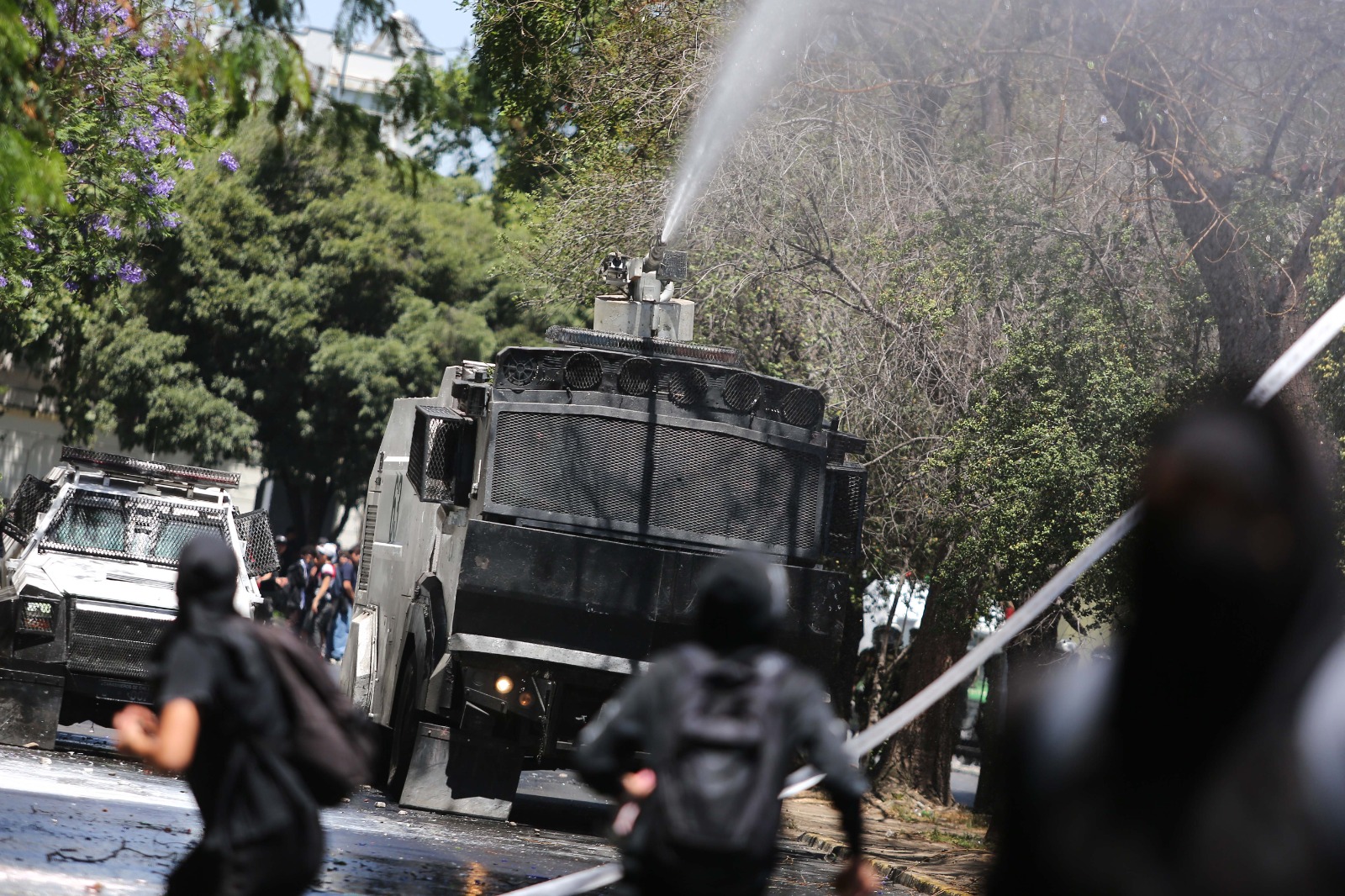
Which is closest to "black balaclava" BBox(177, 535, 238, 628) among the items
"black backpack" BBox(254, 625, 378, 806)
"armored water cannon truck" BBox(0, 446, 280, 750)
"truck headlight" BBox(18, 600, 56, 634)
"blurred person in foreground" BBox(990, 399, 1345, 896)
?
"black backpack" BBox(254, 625, 378, 806)

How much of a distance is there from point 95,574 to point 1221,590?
12.3 meters

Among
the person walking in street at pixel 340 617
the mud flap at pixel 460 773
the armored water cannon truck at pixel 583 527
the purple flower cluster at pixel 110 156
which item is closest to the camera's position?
the armored water cannon truck at pixel 583 527

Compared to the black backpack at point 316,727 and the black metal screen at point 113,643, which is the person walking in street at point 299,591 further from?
the black backpack at point 316,727

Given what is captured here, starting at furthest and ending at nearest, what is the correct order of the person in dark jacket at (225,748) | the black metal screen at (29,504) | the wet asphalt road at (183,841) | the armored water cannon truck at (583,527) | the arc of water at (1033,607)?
the black metal screen at (29,504), the armored water cannon truck at (583,527), the wet asphalt road at (183,841), the arc of water at (1033,607), the person in dark jacket at (225,748)

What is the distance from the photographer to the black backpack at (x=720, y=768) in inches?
170

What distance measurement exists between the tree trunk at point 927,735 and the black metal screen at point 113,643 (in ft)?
23.0

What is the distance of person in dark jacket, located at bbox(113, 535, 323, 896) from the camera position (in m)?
4.61

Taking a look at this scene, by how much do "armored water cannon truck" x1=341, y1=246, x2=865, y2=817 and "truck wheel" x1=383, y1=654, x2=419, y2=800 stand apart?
0.05 meters

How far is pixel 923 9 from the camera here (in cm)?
1352

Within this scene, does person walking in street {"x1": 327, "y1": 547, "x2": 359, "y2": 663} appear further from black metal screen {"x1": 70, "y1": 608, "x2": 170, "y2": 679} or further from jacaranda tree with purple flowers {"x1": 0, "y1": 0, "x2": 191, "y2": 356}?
black metal screen {"x1": 70, "y1": 608, "x2": 170, "y2": 679}

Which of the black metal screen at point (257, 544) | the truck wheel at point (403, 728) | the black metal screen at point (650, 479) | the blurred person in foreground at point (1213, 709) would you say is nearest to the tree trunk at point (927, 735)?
the black metal screen at point (650, 479)

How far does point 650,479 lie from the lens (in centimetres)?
1152

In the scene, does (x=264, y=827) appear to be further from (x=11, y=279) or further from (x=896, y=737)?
(x=11, y=279)

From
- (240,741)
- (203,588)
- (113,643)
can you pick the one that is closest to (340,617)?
(113,643)
